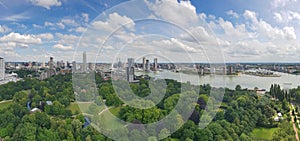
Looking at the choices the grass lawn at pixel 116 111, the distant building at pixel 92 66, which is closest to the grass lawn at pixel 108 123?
the grass lawn at pixel 116 111

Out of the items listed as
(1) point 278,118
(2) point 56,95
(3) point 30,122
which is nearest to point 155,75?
(3) point 30,122

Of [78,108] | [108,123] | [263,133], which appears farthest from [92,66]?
[263,133]

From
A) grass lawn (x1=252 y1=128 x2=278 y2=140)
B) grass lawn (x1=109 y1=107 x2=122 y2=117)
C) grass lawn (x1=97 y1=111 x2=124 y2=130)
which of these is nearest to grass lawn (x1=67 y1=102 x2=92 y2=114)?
grass lawn (x1=97 y1=111 x2=124 y2=130)

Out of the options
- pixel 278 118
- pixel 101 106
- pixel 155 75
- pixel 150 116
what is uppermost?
pixel 155 75

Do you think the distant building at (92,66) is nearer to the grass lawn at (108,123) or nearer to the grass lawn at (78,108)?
the grass lawn at (78,108)

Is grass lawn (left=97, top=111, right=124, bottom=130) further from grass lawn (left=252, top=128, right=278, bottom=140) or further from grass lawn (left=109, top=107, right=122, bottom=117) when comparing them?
grass lawn (left=252, top=128, right=278, bottom=140)

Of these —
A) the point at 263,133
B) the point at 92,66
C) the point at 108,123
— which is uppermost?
the point at 92,66

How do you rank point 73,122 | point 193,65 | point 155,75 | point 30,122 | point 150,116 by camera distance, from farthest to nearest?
point 30,122
point 73,122
point 155,75
point 150,116
point 193,65

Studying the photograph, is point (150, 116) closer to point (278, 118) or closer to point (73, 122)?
Result: point (73, 122)

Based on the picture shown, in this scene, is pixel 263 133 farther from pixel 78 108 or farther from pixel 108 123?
pixel 108 123
